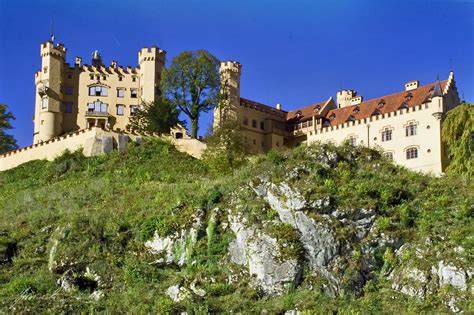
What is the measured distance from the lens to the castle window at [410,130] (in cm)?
5512

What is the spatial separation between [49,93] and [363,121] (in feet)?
93.9

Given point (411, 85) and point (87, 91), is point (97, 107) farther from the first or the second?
Answer: point (411, 85)

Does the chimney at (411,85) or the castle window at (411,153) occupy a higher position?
the chimney at (411,85)

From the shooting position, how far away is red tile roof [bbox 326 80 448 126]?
2315 inches

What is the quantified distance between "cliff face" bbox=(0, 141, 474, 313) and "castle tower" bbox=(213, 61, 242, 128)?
2519 cm

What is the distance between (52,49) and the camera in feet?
221

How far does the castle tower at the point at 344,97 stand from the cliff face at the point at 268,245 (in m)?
34.2

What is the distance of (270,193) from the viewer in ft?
108

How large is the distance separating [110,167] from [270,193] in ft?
75.3

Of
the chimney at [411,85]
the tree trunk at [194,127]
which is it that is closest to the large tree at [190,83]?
the tree trunk at [194,127]

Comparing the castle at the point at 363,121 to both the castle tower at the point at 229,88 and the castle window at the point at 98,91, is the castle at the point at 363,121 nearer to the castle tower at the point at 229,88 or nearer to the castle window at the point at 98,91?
the castle tower at the point at 229,88

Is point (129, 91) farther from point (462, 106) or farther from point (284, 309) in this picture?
point (284, 309)

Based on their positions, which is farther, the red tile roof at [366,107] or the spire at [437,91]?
the red tile roof at [366,107]

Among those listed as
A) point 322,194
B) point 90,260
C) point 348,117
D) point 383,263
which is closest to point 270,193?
point 322,194
